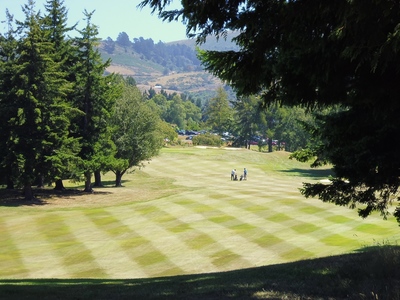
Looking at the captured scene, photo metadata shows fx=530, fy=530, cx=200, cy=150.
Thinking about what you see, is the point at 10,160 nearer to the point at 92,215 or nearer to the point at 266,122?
the point at 92,215

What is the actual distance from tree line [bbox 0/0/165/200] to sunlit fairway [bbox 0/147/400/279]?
3.31m

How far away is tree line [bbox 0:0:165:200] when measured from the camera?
143 feet

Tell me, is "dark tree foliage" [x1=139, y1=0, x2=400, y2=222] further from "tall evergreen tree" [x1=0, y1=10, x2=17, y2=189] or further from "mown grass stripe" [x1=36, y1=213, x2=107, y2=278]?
"tall evergreen tree" [x1=0, y1=10, x2=17, y2=189]

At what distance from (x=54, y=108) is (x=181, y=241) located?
68.6ft

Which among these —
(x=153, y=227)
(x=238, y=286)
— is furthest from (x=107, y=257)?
(x=238, y=286)

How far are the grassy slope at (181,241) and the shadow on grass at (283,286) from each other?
4 centimetres

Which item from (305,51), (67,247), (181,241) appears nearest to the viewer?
(305,51)

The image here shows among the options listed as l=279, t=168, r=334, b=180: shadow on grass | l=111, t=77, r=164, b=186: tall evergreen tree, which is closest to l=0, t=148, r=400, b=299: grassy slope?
l=111, t=77, r=164, b=186: tall evergreen tree

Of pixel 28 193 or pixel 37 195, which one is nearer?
pixel 28 193

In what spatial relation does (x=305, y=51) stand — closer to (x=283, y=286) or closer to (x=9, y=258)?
(x=283, y=286)

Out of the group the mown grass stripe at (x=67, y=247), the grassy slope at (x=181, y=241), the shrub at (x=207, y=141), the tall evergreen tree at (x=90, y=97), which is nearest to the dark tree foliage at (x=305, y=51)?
the grassy slope at (x=181, y=241)

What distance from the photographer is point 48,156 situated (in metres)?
44.2

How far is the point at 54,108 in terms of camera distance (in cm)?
4469

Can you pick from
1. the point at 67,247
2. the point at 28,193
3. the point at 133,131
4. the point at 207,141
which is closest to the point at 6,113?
the point at 28,193
